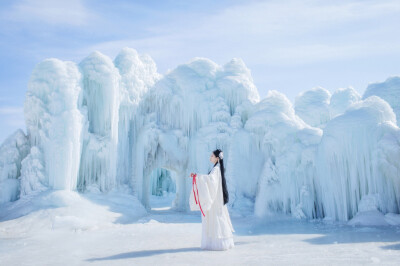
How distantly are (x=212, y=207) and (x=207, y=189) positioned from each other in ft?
1.55

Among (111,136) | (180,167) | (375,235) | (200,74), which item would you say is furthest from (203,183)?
(200,74)

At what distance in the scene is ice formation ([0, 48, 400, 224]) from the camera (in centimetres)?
1227

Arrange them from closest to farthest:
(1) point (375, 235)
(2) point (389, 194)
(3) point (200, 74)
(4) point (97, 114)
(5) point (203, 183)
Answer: (5) point (203, 183) < (1) point (375, 235) < (2) point (389, 194) < (4) point (97, 114) < (3) point (200, 74)

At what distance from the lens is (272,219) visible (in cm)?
1401

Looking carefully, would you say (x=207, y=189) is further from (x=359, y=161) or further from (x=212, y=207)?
(x=359, y=161)

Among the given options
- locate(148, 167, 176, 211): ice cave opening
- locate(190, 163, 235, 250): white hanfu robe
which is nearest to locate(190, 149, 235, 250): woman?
locate(190, 163, 235, 250): white hanfu robe

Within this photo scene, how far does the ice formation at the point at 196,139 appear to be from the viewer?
1227 centimetres

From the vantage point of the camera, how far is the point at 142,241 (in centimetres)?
854

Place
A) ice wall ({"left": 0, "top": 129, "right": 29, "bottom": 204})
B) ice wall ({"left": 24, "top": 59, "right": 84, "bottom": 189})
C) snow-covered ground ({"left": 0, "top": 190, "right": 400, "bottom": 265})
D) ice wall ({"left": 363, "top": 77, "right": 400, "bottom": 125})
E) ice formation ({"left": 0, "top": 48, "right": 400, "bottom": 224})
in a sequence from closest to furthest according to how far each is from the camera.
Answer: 1. snow-covered ground ({"left": 0, "top": 190, "right": 400, "bottom": 265})
2. ice formation ({"left": 0, "top": 48, "right": 400, "bottom": 224})
3. ice wall ({"left": 24, "top": 59, "right": 84, "bottom": 189})
4. ice wall ({"left": 0, "top": 129, "right": 29, "bottom": 204})
5. ice wall ({"left": 363, "top": 77, "right": 400, "bottom": 125})

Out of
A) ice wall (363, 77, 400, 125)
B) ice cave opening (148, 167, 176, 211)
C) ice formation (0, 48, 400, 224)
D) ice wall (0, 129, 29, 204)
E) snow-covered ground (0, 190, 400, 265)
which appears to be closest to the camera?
snow-covered ground (0, 190, 400, 265)

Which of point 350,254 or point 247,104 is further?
point 247,104

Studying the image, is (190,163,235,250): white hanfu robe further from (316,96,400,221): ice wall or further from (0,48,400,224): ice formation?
(316,96,400,221): ice wall

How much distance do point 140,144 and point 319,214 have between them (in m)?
9.00

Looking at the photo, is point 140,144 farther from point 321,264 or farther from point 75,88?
point 321,264
